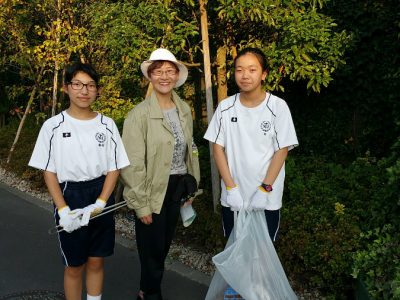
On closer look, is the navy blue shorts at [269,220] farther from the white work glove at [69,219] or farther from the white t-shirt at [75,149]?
the white work glove at [69,219]

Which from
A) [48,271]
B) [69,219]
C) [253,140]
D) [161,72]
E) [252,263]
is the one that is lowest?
[48,271]

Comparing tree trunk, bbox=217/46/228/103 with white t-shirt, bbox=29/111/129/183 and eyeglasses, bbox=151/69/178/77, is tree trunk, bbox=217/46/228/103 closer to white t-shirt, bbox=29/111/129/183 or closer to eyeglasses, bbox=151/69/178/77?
eyeglasses, bbox=151/69/178/77

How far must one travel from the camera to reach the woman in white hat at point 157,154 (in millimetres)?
2742

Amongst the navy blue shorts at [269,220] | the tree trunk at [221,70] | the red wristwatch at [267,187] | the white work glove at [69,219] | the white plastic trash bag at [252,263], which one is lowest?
the white plastic trash bag at [252,263]

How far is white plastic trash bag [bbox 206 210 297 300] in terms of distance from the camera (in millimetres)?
2553

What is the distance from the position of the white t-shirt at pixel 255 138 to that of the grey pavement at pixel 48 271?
132cm

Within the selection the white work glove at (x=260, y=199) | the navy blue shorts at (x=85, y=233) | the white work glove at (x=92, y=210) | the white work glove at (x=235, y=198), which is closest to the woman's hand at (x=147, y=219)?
the navy blue shorts at (x=85, y=233)

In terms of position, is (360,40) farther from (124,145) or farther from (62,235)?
(62,235)

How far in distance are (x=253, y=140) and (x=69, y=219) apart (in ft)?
3.87

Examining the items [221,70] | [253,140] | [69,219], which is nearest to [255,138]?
[253,140]

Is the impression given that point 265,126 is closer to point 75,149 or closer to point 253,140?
point 253,140

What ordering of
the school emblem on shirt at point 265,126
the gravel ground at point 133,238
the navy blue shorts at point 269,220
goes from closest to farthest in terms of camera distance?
1. the school emblem on shirt at point 265,126
2. the navy blue shorts at point 269,220
3. the gravel ground at point 133,238

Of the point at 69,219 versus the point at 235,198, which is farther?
the point at 235,198

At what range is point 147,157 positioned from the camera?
2.78m
